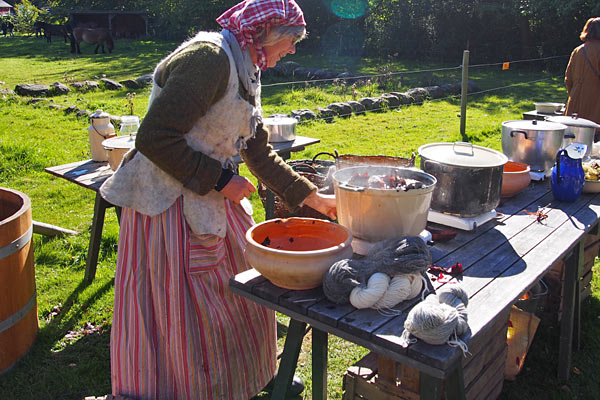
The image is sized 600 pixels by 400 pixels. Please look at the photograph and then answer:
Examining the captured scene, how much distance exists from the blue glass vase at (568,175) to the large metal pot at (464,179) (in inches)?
22.5

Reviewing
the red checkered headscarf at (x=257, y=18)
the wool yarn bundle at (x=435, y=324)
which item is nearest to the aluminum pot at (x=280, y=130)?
the red checkered headscarf at (x=257, y=18)

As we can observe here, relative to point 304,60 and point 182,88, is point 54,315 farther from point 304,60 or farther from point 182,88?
point 304,60

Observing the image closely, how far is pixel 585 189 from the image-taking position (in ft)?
9.92

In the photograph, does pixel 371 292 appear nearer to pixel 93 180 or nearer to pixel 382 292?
pixel 382 292

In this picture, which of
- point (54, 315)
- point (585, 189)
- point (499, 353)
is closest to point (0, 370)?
point (54, 315)

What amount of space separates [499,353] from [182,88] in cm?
201

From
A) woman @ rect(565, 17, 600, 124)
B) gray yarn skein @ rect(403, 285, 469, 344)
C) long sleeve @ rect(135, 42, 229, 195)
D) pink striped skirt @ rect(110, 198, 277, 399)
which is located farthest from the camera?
woman @ rect(565, 17, 600, 124)

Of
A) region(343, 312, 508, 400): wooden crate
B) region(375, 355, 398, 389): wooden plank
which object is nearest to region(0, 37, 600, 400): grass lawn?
region(343, 312, 508, 400): wooden crate

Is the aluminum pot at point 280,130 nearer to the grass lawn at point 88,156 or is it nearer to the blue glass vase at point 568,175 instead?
the grass lawn at point 88,156

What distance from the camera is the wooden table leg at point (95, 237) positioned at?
3666 mm

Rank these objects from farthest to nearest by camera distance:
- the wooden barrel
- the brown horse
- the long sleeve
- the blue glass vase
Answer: the brown horse < the blue glass vase < the wooden barrel < the long sleeve

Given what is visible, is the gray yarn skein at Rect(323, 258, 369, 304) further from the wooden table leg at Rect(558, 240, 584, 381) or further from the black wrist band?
the wooden table leg at Rect(558, 240, 584, 381)

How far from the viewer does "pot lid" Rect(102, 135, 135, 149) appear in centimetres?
336

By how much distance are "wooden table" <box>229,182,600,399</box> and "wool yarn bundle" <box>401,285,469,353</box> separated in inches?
1.0
